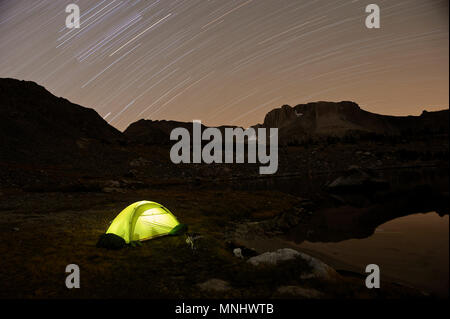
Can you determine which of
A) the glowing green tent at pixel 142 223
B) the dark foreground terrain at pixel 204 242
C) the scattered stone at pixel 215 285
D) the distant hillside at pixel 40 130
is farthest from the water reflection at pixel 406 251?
the distant hillside at pixel 40 130

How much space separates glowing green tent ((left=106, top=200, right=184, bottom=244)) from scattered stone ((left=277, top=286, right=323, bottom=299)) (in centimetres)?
619

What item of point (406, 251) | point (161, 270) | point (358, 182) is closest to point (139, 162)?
point (358, 182)

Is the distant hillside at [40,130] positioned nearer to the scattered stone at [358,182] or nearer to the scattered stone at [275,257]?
the scattered stone at [358,182]

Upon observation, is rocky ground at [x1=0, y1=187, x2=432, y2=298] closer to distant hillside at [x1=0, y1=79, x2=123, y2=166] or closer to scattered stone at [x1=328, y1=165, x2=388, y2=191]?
scattered stone at [x1=328, y1=165, x2=388, y2=191]

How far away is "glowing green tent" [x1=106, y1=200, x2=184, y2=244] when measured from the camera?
10.5 meters

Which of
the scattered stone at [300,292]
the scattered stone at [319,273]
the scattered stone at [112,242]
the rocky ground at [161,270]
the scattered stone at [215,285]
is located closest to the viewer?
the scattered stone at [300,292]

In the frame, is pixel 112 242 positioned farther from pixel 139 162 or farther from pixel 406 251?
pixel 139 162

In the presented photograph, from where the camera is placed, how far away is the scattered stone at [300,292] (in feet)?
19.8

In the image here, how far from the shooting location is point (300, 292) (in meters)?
6.17

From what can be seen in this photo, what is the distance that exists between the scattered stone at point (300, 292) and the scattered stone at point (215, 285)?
1257 mm

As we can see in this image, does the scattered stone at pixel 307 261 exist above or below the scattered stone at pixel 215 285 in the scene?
above

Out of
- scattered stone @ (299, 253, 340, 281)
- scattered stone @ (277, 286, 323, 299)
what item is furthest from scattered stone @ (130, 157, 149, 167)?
scattered stone @ (277, 286, 323, 299)

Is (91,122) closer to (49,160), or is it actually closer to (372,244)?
(49,160)
